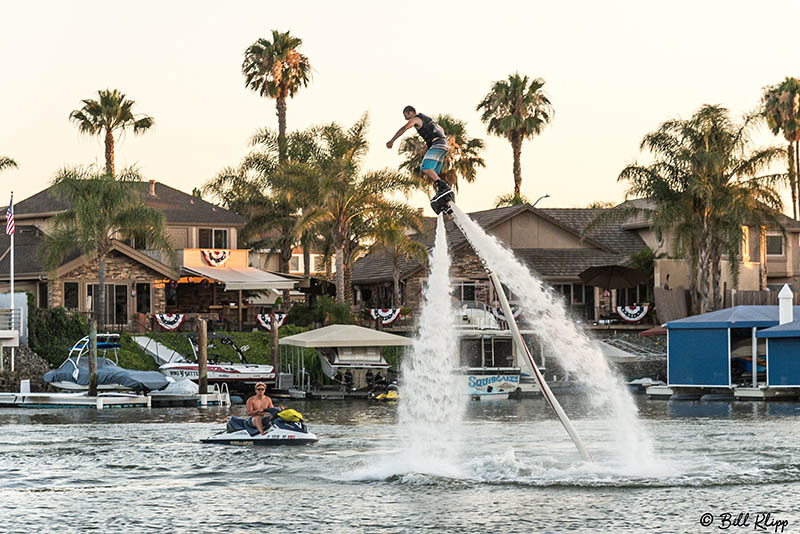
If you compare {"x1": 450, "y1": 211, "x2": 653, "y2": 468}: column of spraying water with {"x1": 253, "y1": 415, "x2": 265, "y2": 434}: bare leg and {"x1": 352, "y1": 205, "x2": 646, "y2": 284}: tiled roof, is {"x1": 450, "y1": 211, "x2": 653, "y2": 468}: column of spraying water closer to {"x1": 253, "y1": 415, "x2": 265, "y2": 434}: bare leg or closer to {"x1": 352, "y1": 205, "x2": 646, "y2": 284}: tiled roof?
{"x1": 253, "y1": 415, "x2": 265, "y2": 434}: bare leg

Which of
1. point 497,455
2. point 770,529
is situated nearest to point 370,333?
point 497,455

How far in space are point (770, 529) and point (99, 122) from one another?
66443mm

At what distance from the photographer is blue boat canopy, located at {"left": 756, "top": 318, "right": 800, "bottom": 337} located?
172ft

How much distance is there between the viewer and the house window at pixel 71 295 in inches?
2586

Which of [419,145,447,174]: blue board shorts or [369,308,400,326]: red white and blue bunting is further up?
[419,145,447,174]: blue board shorts

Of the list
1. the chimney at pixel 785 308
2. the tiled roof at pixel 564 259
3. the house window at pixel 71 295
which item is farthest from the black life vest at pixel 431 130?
the tiled roof at pixel 564 259

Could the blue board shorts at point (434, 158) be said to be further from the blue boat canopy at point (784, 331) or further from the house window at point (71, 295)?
the house window at point (71, 295)

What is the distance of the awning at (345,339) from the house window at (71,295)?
14457mm

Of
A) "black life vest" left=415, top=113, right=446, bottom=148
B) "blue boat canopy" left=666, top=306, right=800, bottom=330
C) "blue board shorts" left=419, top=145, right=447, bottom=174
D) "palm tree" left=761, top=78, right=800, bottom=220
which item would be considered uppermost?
"palm tree" left=761, top=78, right=800, bottom=220

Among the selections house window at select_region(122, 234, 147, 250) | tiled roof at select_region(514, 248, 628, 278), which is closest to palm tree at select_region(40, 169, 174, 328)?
house window at select_region(122, 234, 147, 250)

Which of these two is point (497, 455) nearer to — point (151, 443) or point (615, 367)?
point (151, 443)

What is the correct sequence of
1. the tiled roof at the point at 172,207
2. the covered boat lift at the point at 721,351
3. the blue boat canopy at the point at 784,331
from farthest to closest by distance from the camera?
the tiled roof at the point at 172,207, the covered boat lift at the point at 721,351, the blue boat canopy at the point at 784,331

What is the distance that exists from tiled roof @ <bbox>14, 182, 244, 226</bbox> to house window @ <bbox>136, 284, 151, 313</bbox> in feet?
18.0

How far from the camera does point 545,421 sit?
43719 millimetres
